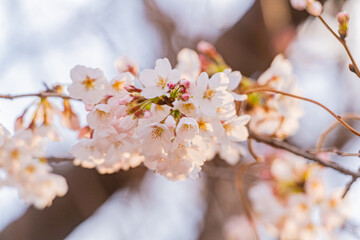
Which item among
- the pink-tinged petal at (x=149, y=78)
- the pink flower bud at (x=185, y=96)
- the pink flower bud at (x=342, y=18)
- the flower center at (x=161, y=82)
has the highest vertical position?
the pink-tinged petal at (x=149, y=78)

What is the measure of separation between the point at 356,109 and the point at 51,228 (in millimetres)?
1783

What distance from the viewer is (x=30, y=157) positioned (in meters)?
1.09

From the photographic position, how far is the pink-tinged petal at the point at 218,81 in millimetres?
649

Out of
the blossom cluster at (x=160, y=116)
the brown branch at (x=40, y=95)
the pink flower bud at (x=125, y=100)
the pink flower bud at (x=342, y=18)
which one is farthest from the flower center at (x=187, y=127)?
the pink flower bud at (x=342, y=18)

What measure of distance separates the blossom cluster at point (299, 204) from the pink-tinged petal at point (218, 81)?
68 centimetres

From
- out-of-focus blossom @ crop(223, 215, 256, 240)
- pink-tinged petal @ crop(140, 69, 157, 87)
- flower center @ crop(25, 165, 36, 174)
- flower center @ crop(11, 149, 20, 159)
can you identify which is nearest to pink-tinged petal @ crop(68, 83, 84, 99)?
pink-tinged petal @ crop(140, 69, 157, 87)

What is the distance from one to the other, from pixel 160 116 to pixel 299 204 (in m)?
0.83

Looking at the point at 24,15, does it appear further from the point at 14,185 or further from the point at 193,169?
the point at 193,169

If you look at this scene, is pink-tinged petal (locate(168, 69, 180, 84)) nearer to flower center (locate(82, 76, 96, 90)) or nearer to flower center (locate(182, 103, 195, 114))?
flower center (locate(182, 103, 195, 114))

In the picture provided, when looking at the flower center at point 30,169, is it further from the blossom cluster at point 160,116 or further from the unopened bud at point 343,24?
the unopened bud at point 343,24

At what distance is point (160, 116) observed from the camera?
2.02 feet

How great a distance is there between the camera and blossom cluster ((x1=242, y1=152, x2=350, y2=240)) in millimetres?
1251

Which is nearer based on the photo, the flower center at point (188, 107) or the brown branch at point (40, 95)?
the flower center at point (188, 107)

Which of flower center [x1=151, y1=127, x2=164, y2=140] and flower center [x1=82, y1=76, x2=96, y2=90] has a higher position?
flower center [x1=82, y1=76, x2=96, y2=90]
